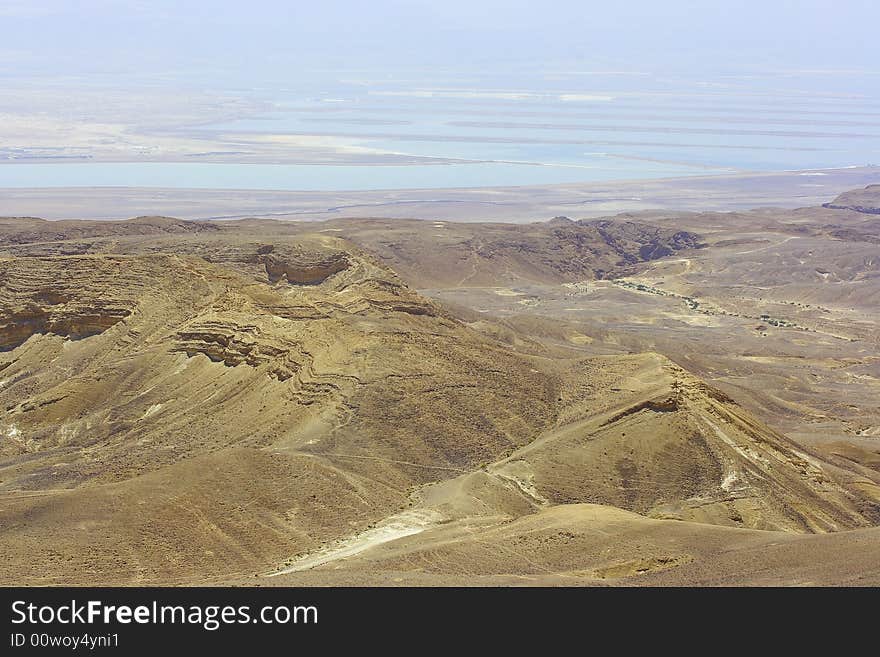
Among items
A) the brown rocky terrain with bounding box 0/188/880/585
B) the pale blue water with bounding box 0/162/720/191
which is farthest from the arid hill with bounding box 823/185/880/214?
the brown rocky terrain with bounding box 0/188/880/585

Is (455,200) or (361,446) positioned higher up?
(455,200)

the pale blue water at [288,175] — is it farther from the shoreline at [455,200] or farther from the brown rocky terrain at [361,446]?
the brown rocky terrain at [361,446]

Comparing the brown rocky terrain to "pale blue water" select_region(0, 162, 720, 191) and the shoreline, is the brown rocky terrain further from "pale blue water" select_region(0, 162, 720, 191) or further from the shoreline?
"pale blue water" select_region(0, 162, 720, 191)

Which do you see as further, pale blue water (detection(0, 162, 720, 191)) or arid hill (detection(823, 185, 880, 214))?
pale blue water (detection(0, 162, 720, 191))

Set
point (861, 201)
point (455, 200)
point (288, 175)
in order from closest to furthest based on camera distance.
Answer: point (861, 201) → point (455, 200) → point (288, 175)

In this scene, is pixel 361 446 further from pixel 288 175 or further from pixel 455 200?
pixel 288 175

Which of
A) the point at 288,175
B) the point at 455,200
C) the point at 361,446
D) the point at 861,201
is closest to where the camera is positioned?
the point at 361,446

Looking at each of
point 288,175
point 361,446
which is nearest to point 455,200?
point 288,175

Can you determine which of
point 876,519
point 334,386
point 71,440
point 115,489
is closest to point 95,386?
point 71,440

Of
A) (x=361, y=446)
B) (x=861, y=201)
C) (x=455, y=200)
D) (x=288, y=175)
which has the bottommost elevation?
(x=361, y=446)

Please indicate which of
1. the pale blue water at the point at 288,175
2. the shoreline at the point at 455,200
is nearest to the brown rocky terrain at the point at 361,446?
the shoreline at the point at 455,200

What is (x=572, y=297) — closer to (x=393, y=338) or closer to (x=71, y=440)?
(x=393, y=338)

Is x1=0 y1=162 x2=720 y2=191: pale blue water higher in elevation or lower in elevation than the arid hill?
higher
